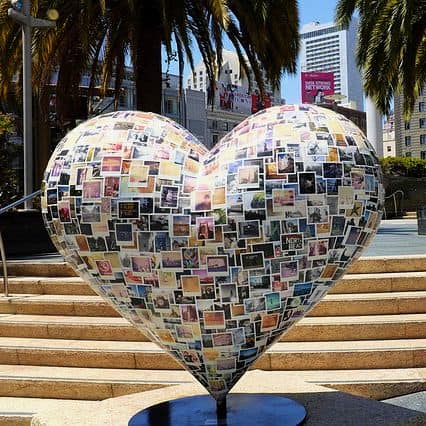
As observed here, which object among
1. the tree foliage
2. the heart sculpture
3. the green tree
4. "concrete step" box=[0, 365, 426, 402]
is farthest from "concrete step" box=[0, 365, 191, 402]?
the tree foliage

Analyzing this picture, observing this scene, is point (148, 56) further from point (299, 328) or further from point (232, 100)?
point (232, 100)

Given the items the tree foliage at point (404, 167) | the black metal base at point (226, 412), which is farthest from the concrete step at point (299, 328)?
the tree foliage at point (404, 167)

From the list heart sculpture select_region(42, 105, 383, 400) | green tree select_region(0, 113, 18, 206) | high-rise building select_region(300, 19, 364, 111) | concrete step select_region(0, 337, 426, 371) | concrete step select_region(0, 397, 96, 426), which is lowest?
concrete step select_region(0, 397, 96, 426)

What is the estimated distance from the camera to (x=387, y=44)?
16234 mm

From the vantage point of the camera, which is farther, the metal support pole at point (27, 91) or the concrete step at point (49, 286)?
the metal support pole at point (27, 91)

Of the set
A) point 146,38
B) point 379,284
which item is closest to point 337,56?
point 146,38

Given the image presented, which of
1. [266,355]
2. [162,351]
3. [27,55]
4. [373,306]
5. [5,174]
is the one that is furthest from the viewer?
[5,174]

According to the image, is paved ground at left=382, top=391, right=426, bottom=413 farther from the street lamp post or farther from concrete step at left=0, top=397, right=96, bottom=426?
the street lamp post

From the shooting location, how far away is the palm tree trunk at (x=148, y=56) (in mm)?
12086

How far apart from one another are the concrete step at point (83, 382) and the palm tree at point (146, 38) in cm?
719

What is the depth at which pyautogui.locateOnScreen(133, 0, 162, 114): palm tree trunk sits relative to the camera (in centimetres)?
1209

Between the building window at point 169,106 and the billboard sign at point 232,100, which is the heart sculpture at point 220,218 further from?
the billboard sign at point 232,100

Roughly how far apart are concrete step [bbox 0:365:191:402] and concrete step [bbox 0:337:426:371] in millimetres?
93

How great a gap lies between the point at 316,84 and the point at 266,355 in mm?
109656
